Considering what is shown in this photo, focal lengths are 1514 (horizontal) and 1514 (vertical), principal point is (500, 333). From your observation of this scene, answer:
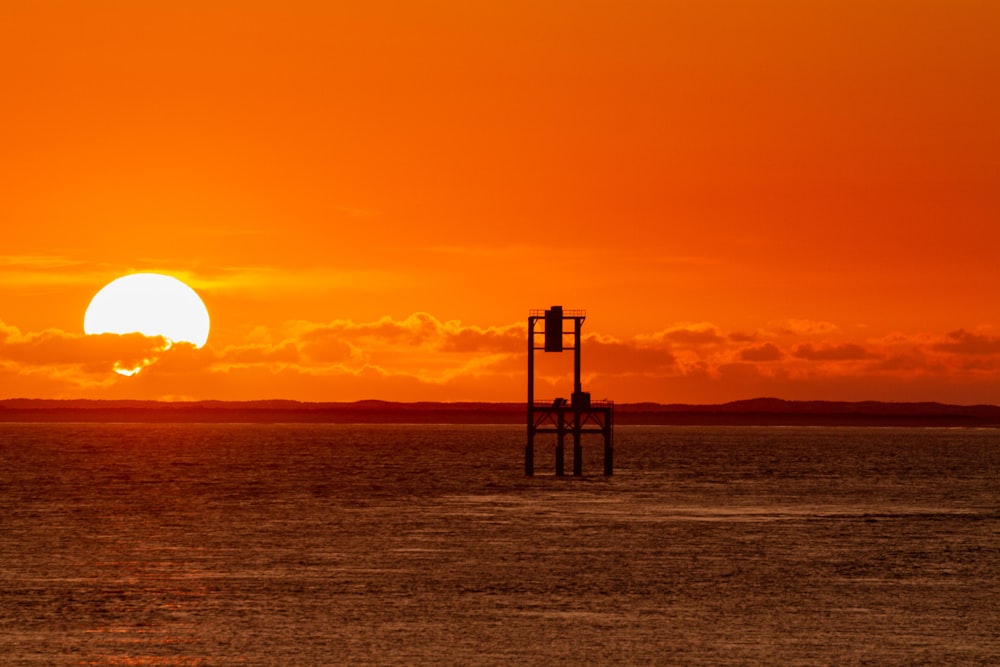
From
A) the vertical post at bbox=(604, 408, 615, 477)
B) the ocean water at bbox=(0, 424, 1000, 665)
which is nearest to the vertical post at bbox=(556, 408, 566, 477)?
the vertical post at bbox=(604, 408, 615, 477)

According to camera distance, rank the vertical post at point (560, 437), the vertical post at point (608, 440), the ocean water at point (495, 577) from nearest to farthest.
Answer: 1. the ocean water at point (495, 577)
2. the vertical post at point (560, 437)
3. the vertical post at point (608, 440)

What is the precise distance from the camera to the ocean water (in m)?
32.6

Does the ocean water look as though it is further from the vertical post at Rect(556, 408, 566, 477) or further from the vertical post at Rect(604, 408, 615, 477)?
the vertical post at Rect(604, 408, 615, 477)

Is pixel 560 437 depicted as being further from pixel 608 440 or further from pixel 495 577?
pixel 495 577

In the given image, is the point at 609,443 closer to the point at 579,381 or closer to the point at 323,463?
Answer: the point at 579,381

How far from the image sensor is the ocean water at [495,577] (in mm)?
32562

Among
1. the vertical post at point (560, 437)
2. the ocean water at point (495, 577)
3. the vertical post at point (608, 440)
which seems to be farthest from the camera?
the vertical post at point (608, 440)

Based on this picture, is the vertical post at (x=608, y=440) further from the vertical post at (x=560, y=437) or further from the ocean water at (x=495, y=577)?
the ocean water at (x=495, y=577)

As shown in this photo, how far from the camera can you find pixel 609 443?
109625 millimetres

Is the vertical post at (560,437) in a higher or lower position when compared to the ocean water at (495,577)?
higher

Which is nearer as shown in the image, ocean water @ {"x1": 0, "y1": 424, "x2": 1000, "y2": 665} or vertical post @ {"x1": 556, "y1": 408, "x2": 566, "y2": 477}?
ocean water @ {"x1": 0, "y1": 424, "x2": 1000, "y2": 665}

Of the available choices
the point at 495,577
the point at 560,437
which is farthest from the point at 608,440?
the point at 495,577

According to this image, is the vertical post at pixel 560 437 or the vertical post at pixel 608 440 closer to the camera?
the vertical post at pixel 560 437

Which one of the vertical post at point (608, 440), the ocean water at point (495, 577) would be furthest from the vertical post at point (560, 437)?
the ocean water at point (495, 577)
